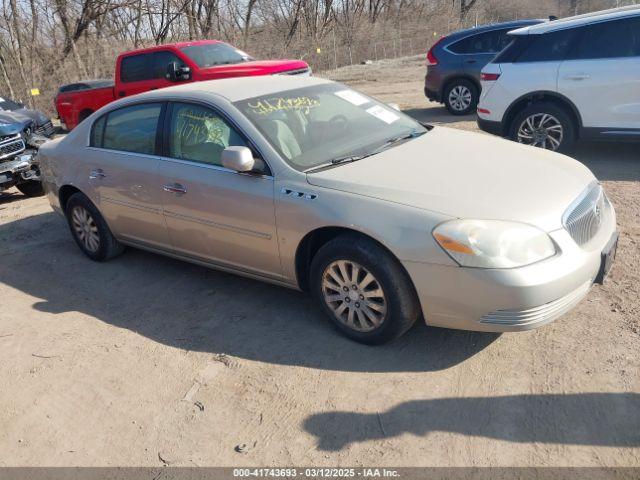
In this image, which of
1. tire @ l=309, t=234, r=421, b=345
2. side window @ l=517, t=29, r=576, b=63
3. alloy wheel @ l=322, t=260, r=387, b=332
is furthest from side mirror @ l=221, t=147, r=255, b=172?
side window @ l=517, t=29, r=576, b=63

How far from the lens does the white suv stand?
261 inches

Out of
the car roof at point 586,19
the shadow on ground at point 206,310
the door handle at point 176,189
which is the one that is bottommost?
the shadow on ground at point 206,310

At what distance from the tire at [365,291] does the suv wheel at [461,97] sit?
863 centimetres

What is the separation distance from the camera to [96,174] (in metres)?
5.11

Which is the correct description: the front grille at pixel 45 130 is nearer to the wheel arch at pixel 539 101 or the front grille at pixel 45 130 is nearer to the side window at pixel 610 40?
the wheel arch at pixel 539 101

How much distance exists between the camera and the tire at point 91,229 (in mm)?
5348

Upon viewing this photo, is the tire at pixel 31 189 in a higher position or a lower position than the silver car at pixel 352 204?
lower

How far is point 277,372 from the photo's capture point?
3553mm

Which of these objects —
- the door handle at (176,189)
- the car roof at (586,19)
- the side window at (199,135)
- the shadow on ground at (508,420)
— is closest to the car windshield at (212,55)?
the car roof at (586,19)

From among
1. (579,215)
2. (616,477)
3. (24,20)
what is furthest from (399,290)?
(24,20)

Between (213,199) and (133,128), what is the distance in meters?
1.30

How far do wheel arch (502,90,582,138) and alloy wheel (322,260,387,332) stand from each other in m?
4.80

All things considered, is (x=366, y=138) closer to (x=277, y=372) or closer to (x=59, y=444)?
(x=277, y=372)

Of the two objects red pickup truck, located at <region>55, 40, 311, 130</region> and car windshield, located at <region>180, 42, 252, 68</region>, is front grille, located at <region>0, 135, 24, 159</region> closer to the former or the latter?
red pickup truck, located at <region>55, 40, 311, 130</region>
